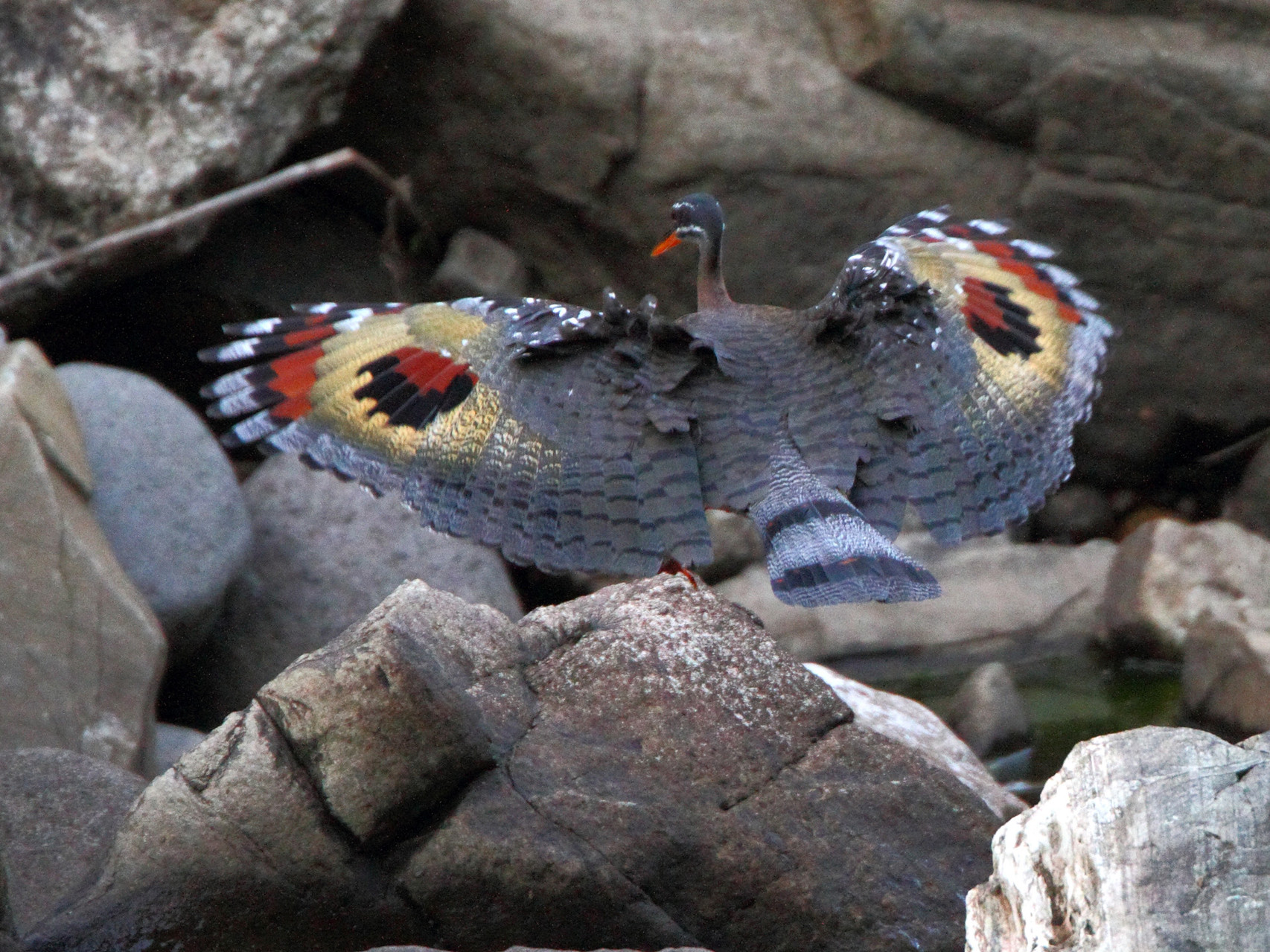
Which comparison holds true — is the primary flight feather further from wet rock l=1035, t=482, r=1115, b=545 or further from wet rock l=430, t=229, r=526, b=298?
wet rock l=1035, t=482, r=1115, b=545

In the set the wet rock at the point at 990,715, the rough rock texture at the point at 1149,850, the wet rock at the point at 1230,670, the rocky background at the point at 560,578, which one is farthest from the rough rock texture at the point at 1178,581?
the rough rock texture at the point at 1149,850

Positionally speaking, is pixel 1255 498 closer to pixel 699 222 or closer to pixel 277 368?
pixel 699 222

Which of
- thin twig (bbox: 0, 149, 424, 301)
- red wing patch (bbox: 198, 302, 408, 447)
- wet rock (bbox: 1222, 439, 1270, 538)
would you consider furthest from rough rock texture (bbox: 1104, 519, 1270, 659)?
red wing patch (bbox: 198, 302, 408, 447)

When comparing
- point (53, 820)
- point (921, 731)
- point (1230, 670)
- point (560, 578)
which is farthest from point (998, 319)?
point (560, 578)

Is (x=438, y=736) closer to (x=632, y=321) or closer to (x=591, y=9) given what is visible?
(x=632, y=321)

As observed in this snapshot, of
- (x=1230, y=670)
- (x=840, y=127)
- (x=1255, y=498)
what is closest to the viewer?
(x=1230, y=670)

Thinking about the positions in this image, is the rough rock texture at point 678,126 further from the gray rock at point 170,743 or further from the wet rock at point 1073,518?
the gray rock at point 170,743

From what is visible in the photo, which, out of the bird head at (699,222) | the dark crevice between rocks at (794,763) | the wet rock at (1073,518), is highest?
the bird head at (699,222)
